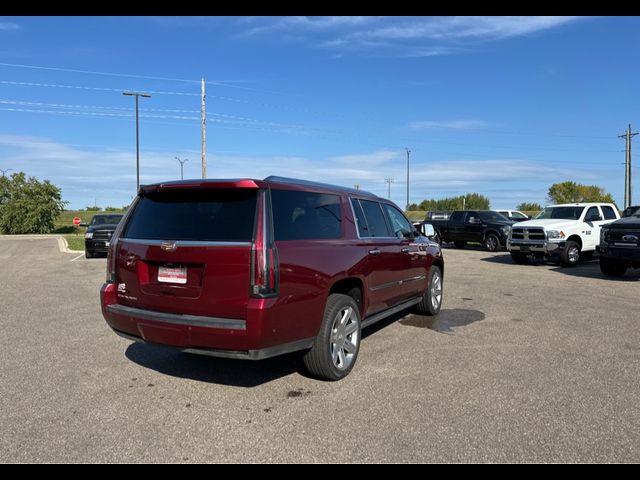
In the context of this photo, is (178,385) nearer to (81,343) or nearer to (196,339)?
(196,339)

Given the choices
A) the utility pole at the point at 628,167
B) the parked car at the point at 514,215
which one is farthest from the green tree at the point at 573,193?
the parked car at the point at 514,215

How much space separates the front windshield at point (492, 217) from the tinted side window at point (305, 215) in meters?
18.3

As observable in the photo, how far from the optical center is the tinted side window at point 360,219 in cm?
529

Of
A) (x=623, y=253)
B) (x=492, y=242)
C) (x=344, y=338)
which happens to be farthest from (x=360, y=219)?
(x=492, y=242)

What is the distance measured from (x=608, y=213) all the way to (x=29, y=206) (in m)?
44.8

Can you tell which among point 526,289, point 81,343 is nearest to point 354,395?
point 81,343

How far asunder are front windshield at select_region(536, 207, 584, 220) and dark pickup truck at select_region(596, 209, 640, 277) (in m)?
3.81

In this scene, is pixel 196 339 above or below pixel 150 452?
above

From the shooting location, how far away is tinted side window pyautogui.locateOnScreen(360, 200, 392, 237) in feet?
18.4

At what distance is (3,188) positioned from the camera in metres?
46.2

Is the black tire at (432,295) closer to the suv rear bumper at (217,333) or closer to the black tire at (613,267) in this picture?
the suv rear bumper at (217,333)

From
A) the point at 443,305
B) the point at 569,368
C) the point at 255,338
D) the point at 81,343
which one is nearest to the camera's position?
the point at 255,338

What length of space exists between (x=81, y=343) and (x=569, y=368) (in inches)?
214

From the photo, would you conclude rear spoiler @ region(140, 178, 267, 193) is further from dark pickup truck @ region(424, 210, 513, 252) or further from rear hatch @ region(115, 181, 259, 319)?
dark pickup truck @ region(424, 210, 513, 252)
